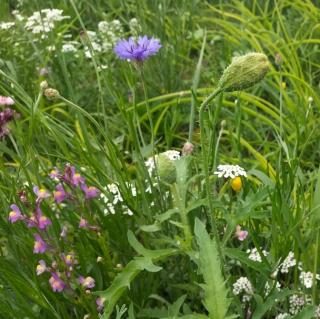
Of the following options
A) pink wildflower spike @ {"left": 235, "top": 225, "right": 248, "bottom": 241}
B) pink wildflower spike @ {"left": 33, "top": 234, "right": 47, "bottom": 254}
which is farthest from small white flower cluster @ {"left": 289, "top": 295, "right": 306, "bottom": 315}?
pink wildflower spike @ {"left": 33, "top": 234, "right": 47, "bottom": 254}

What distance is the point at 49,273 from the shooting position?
1.33 metres

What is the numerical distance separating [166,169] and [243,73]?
29 cm

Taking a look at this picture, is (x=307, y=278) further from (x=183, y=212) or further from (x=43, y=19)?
(x=43, y=19)

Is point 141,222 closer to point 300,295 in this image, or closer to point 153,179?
point 153,179

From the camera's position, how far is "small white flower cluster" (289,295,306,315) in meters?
1.26

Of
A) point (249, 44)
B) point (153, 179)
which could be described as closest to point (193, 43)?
point (249, 44)

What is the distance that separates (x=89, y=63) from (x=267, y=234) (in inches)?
53.5

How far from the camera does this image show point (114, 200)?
4.60 ft

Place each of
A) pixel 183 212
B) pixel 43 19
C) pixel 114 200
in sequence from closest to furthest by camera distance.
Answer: pixel 183 212 → pixel 114 200 → pixel 43 19

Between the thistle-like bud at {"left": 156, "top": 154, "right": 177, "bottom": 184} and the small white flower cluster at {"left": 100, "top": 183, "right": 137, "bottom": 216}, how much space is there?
11 centimetres

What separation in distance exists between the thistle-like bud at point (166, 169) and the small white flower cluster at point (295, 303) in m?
0.31

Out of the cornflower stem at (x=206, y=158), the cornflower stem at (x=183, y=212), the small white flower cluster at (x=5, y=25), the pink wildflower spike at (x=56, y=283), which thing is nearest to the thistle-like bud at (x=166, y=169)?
the cornflower stem at (x=183, y=212)

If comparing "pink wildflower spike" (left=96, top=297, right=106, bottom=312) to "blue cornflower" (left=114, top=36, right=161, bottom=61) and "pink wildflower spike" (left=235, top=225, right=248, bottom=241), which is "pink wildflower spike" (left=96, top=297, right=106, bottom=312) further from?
"blue cornflower" (left=114, top=36, right=161, bottom=61)

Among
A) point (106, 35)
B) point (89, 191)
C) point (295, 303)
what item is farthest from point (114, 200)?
point (106, 35)
